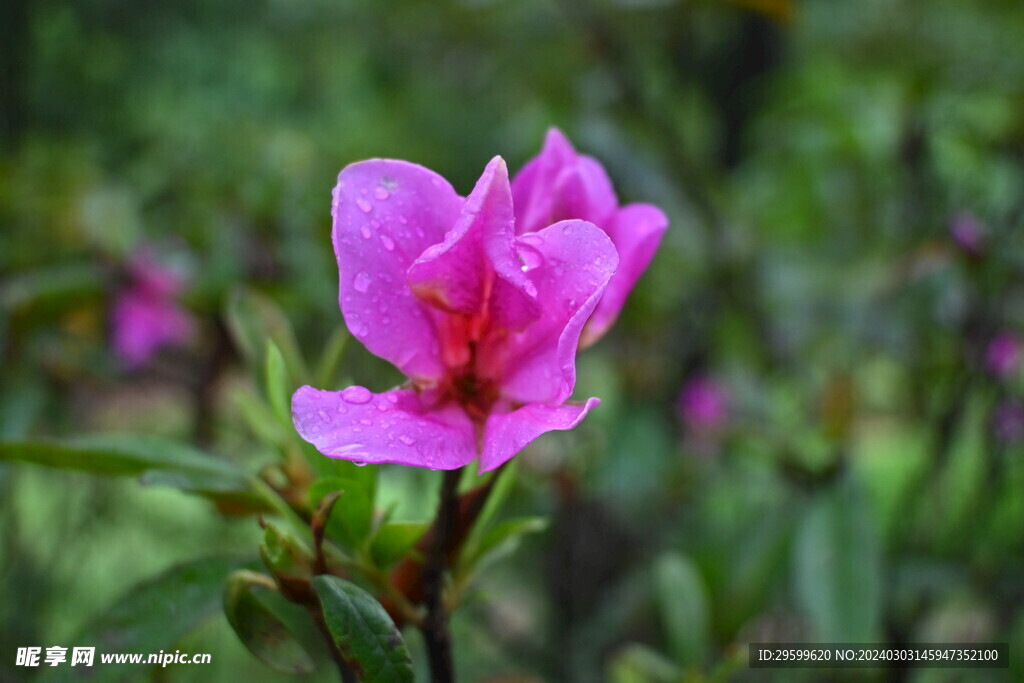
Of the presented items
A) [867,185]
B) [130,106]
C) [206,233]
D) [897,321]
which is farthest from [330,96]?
[897,321]

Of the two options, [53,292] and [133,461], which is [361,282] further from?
[53,292]

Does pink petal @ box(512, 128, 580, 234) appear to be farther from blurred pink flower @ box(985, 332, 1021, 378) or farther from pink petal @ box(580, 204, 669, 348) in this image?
blurred pink flower @ box(985, 332, 1021, 378)

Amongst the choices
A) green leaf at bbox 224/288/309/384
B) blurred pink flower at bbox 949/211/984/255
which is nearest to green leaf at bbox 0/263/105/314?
green leaf at bbox 224/288/309/384

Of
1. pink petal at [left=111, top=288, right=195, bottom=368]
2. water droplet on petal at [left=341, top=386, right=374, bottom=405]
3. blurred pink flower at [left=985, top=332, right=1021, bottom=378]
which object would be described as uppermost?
water droplet on petal at [left=341, top=386, right=374, bottom=405]

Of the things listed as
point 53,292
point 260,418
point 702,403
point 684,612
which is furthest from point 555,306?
point 702,403

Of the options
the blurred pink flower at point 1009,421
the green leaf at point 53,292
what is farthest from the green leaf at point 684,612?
the green leaf at point 53,292

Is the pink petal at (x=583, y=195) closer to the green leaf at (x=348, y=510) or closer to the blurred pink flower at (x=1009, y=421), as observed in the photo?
the green leaf at (x=348, y=510)
